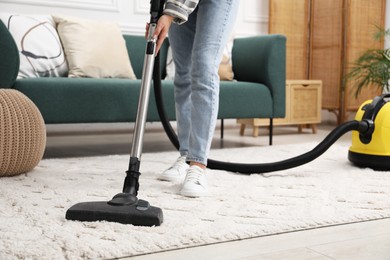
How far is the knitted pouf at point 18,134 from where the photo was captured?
2.02 meters

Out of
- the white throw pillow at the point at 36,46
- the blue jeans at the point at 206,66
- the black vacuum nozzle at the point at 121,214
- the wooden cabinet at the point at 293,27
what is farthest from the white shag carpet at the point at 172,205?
the wooden cabinet at the point at 293,27

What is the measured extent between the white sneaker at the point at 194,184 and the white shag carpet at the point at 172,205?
0.03m

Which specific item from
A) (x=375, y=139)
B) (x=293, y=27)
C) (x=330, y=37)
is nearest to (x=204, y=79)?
(x=375, y=139)

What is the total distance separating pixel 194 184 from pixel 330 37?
3173 millimetres

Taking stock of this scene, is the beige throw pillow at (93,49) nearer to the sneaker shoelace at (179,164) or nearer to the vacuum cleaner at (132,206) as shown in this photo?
the sneaker shoelace at (179,164)

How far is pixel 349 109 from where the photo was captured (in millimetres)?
4578

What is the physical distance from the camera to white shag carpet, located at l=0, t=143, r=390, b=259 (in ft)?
4.09

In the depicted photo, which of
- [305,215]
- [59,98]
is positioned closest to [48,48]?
[59,98]

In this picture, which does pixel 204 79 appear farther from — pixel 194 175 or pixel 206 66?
pixel 194 175

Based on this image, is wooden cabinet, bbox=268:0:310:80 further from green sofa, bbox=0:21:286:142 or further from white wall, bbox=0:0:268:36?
green sofa, bbox=0:21:286:142

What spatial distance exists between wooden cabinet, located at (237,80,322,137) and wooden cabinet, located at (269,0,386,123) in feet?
1.03

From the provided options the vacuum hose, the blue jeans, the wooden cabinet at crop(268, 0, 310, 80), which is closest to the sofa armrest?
the vacuum hose

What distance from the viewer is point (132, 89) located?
110 inches

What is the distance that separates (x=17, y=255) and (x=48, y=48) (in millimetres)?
2093
